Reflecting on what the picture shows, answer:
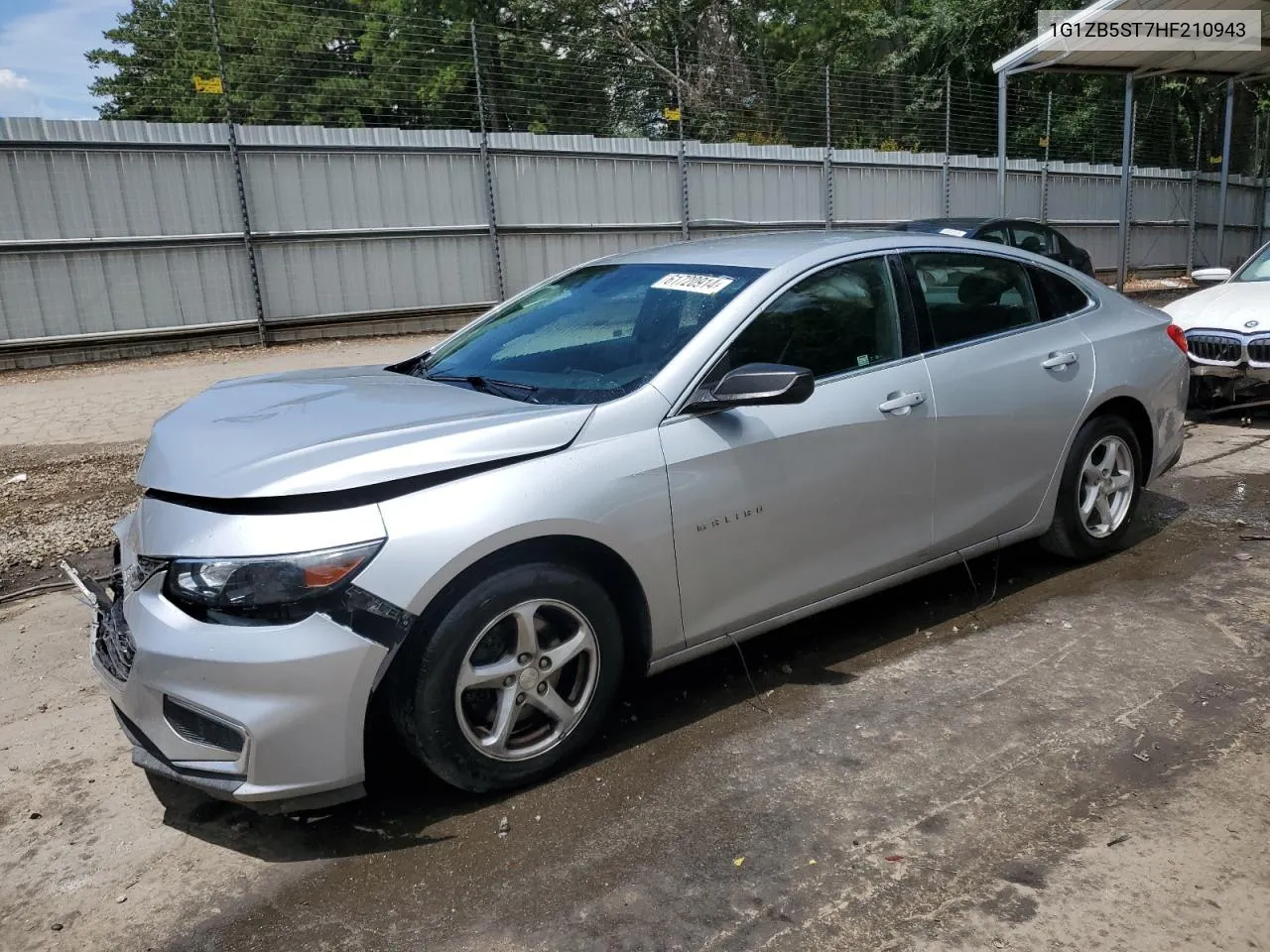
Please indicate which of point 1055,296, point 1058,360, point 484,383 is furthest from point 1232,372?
point 484,383

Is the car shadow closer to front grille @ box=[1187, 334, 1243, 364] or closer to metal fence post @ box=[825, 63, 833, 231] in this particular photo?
front grille @ box=[1187, 334, 1243, 364]

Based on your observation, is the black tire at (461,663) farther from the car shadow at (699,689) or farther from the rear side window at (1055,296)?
the rear side window at (1055,296)

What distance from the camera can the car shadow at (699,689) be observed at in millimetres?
2945

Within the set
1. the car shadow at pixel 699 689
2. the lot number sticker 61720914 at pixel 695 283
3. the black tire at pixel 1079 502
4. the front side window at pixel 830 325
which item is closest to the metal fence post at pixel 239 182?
the lot number sticker 61720914 at pixel 695 283

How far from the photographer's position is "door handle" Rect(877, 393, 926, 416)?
378cm

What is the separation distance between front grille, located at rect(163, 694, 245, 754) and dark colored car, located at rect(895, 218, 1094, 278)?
957 centimetres

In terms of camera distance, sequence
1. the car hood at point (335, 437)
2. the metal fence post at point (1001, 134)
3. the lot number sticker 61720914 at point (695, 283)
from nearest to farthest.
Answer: the car hood at point (335, 437) → the lot number sticker 61720914 at point (695, 283) → the metal fence post at point (1001, 134)

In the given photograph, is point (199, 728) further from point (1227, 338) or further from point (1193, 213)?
point (1193, 213)

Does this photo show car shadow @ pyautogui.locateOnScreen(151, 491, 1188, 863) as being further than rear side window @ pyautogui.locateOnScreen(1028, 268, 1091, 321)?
No

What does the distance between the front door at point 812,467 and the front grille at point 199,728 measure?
1378 mm

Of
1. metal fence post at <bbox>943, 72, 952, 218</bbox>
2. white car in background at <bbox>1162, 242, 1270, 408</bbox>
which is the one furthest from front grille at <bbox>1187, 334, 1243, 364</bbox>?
metal fence post at <bbox>943, 72, 952, 218</bbox>

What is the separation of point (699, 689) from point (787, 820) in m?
0.90

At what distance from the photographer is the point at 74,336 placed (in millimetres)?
11922

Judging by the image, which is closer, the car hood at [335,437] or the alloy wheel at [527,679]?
the car hood at [335,437]
